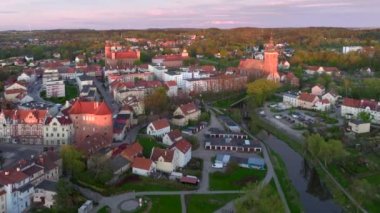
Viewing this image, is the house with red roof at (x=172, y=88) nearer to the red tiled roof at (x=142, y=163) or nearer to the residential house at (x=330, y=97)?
the residential house at (x=330, y=97)

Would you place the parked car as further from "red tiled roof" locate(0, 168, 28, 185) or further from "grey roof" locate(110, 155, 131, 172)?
"red tiled roof" locate(0, 168, 28, 185)

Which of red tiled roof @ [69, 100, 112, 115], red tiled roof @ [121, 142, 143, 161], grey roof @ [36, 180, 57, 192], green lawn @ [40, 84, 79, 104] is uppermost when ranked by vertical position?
red tiled roof @ [69, 100, 112, 115]

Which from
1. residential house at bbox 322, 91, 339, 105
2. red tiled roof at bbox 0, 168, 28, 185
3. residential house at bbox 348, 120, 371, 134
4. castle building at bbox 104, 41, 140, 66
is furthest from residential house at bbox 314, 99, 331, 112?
castle building at bbox 104, 41, 140, 66

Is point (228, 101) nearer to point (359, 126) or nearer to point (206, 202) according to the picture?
point (359, 126)

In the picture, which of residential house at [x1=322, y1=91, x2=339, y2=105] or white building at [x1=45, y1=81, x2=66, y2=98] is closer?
residential house at [x1=322, y1=91, x2=339, y2=105]

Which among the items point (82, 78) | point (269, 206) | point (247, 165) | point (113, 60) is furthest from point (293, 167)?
point (113, 60)

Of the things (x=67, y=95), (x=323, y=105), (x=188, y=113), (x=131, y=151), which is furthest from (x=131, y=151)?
(x=67, y=95)
